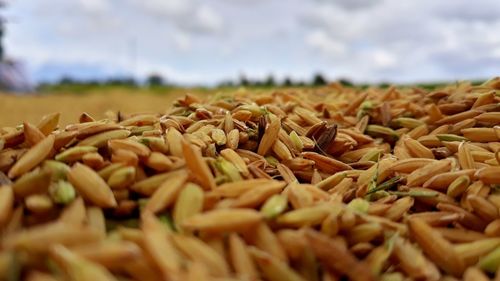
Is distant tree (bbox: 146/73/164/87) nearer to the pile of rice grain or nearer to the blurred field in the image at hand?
the blurred field

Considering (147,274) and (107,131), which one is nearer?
(147,274)

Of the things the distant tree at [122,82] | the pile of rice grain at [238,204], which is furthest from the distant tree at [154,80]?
the pile of rice grain at [238,204]

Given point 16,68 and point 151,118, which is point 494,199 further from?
point 16,68

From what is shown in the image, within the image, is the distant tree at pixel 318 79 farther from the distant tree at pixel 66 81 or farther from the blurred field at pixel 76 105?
the distant tree at pixel 66 81

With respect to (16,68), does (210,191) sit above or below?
above

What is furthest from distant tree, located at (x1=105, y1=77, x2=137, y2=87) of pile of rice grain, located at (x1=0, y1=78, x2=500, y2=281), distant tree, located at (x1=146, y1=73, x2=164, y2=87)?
pile of rice grain, located at (x1=0, y1=78, x2=500, y2=281)

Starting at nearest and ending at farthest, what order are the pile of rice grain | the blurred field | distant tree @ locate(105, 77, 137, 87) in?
the pile of rice grain, the blurred field, distant tree @ locate(105, 77, 137, 87)

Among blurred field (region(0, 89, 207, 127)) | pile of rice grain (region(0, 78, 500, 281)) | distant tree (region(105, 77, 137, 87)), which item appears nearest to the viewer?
pile of rice grain (region(0, 78, 500, 281))

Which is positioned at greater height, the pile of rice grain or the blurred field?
the pile of rice grain

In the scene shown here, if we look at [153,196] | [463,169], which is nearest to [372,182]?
[463,169]
